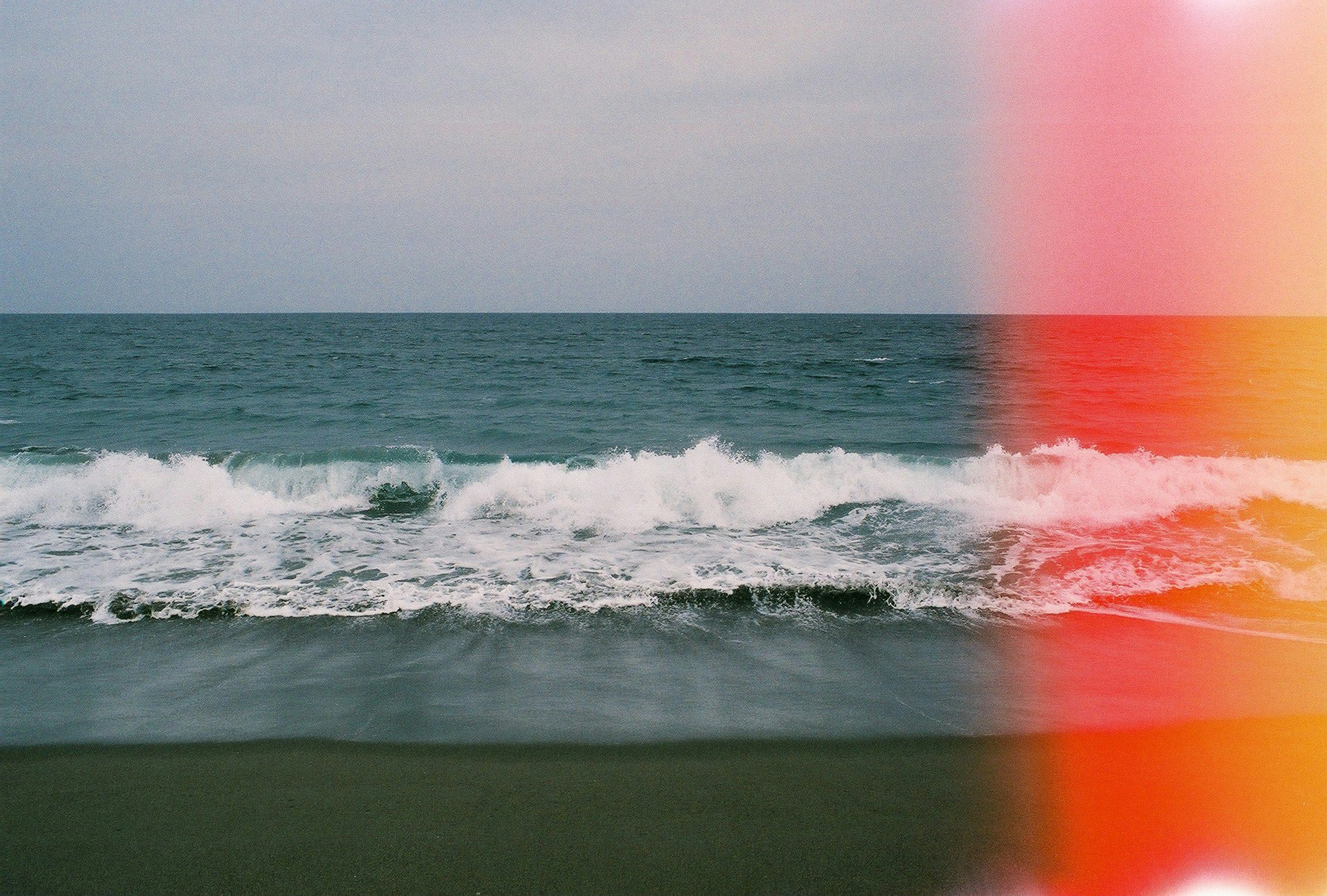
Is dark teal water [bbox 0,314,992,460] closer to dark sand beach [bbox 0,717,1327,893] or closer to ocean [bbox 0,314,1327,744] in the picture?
ocean [bbox 0,314,1327,744]

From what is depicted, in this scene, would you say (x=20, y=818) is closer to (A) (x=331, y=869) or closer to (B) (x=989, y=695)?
(A) (x=331, y=869)

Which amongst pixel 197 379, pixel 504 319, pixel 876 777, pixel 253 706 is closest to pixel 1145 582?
pixel 876 777

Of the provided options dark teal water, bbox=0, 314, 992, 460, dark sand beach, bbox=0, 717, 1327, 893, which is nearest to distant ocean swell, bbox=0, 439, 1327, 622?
dark teal water, bbox=0, 314, 992, 460

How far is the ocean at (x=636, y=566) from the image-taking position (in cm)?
542

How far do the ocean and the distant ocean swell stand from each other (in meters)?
0.06

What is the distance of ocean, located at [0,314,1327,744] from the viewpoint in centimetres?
542

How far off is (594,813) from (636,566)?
453cm

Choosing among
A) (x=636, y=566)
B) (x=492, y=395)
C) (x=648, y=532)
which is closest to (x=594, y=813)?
(x=636, y=566)

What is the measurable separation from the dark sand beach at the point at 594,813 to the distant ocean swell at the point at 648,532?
2.57m

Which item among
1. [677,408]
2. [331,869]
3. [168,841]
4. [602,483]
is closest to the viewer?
[331,869]

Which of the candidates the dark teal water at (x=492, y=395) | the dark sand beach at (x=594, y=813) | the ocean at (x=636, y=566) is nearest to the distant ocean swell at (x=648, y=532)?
the ocean at (x=636, y=566)

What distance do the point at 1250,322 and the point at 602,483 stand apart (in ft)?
411

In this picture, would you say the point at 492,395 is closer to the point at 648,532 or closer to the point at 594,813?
the point at 648,532

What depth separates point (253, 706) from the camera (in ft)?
17.4
